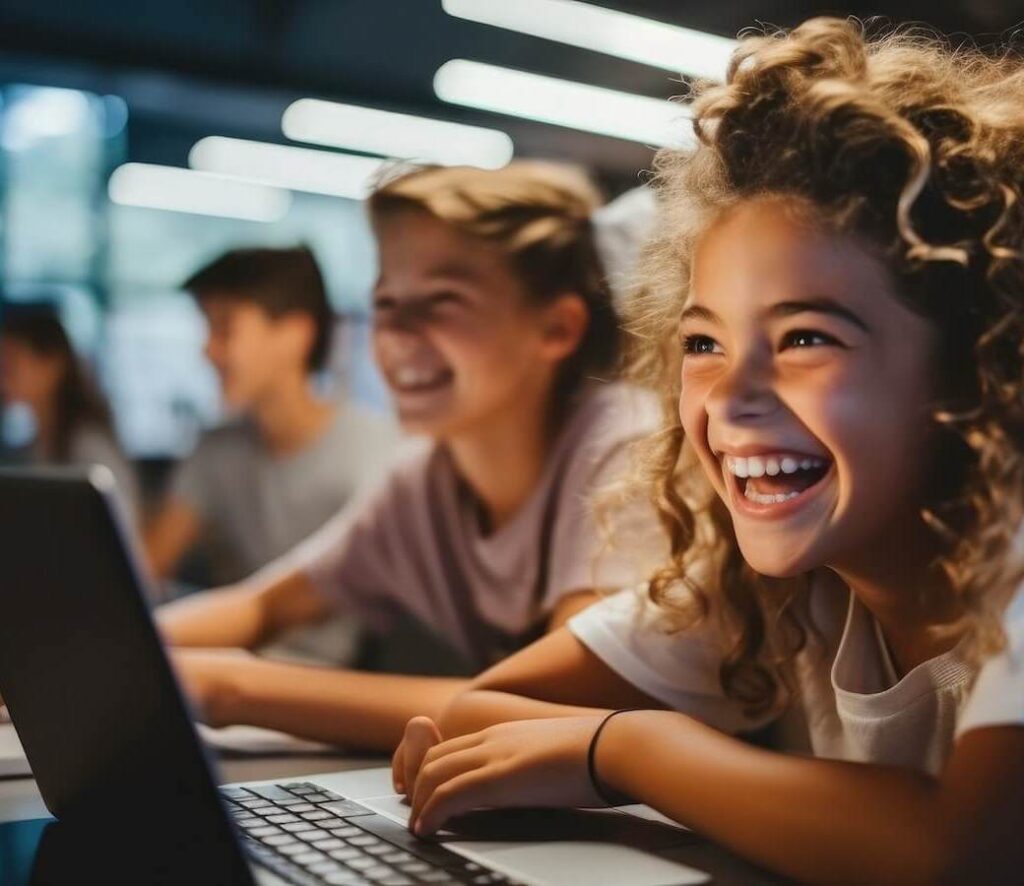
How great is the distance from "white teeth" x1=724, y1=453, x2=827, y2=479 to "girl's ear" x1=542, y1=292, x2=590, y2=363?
625mm

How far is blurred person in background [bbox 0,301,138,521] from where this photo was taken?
359 centimetres

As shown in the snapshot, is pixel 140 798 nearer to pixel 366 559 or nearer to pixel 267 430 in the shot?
pixel 366 559

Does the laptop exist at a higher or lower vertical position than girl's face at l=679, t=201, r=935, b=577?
lower

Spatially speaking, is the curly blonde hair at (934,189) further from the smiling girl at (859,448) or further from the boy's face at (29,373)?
the boy's face at (29,373)

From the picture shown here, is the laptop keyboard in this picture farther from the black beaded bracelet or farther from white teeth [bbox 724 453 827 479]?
white teeth [bbox 724 453 827 479]

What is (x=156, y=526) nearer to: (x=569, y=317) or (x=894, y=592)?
(x=569, y=317)

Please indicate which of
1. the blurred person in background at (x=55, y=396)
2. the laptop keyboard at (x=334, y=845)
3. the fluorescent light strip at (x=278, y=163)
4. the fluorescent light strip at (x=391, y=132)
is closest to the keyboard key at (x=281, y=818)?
the laptop keyboard at (x=334, y=845)

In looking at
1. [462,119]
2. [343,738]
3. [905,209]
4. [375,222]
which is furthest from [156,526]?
[462,119]

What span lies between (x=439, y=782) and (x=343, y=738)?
0.36m

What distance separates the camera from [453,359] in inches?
58.9

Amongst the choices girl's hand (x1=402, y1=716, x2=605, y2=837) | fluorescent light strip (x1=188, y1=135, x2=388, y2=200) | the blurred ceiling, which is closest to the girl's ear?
girl's hand (x1=402, y1=716, x2=605, y2=837)

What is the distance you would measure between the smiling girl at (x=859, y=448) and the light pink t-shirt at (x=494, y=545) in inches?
10.6

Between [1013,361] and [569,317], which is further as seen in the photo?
[569,317]

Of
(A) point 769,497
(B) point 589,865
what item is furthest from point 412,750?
(A) point 769,497
